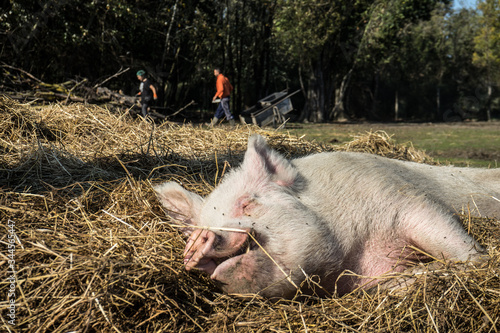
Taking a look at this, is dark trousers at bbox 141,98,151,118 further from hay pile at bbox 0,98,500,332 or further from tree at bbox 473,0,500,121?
tree at bbox 473,0,500,121

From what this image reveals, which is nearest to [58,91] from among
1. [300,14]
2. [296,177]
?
[296,177]

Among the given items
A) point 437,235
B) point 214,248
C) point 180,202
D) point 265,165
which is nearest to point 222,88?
point 180,202

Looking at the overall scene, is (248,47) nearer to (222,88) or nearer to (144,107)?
(222,88)

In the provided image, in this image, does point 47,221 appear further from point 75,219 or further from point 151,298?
point 151,298

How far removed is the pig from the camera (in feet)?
7.69

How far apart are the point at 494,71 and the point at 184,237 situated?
4252 centimetres

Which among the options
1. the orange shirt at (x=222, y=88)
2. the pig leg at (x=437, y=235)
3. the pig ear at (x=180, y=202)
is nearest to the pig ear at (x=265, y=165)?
the pig ear at (x=180, y=202)

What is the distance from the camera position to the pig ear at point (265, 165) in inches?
109

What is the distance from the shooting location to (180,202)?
2.96 m

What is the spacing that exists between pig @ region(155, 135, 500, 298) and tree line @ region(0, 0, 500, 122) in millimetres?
14481

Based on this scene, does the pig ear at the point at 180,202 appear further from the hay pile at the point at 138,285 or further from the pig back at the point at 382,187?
the pig back at the point at 382,187

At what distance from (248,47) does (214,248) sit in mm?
26485

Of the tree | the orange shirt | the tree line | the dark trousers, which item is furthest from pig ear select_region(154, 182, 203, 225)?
the tree

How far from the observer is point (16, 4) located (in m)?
14.8
